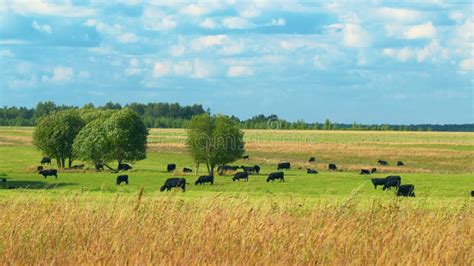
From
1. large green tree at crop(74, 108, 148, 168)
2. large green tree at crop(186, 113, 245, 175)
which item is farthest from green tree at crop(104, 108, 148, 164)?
large green tree at crop(186, 113, 245, 175)

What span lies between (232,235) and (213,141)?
213 ft

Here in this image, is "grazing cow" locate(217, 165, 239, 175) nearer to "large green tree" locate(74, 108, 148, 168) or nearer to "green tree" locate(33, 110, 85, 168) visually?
"large green tree" locate(74, 108, 148, 168)

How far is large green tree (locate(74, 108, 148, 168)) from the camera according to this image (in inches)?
3169

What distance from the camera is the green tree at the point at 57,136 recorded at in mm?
88062

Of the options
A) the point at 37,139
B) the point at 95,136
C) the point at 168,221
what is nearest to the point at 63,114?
the point at 37,139

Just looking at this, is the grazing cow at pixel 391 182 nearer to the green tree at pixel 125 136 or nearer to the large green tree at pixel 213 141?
the large green tree at pixel 213 141

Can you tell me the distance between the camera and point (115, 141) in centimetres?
8031

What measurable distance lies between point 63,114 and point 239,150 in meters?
28.9

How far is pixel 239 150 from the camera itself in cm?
7606

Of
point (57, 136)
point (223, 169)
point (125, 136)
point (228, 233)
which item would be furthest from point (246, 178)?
point (228, 233)

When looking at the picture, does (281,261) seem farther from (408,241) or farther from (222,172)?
(222,172)

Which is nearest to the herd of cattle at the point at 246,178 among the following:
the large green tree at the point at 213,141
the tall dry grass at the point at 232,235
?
the large green tree at the point at 213,141

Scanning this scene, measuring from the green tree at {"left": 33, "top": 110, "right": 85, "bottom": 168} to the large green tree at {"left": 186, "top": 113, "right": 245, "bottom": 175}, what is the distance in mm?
19925

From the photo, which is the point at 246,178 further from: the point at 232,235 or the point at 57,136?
the point at 232,235
